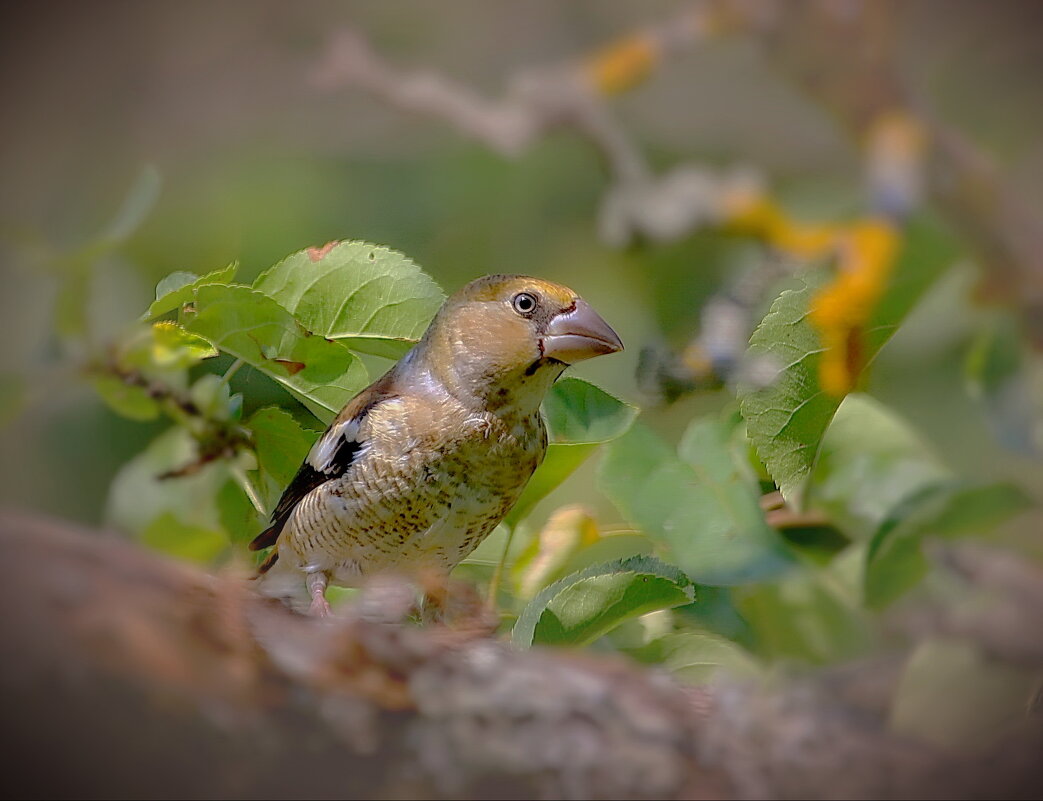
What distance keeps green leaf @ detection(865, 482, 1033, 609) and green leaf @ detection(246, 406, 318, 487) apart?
36.6 inches

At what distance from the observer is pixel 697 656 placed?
5.24 feet

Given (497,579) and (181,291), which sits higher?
(181,291)

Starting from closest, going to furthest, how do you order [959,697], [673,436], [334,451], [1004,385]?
[959,697], [334,451], [1004,385], [673,436]

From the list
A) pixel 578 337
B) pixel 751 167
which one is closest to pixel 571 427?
pixel 578 337

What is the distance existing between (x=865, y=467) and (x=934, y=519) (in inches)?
7.7

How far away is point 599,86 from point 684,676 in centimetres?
310

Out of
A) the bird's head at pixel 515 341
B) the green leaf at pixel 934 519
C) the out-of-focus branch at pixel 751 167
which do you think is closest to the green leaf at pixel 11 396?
the bird's head at pixel 515 341

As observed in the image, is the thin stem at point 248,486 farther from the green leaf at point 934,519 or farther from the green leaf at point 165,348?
the green leaf at point 934,519

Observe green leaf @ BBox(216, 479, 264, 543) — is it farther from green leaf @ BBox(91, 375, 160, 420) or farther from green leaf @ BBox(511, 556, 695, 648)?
green leaf @ BBox(511, 556, 695, 648)

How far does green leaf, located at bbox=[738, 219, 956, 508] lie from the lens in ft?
4.87

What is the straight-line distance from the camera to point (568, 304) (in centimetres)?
179

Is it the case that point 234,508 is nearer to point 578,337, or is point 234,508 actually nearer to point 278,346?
point 278,346

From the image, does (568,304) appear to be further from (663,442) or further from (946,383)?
(946,383)

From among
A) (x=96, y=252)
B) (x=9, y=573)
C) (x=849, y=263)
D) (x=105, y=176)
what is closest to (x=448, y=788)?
(x=9, y=573)
